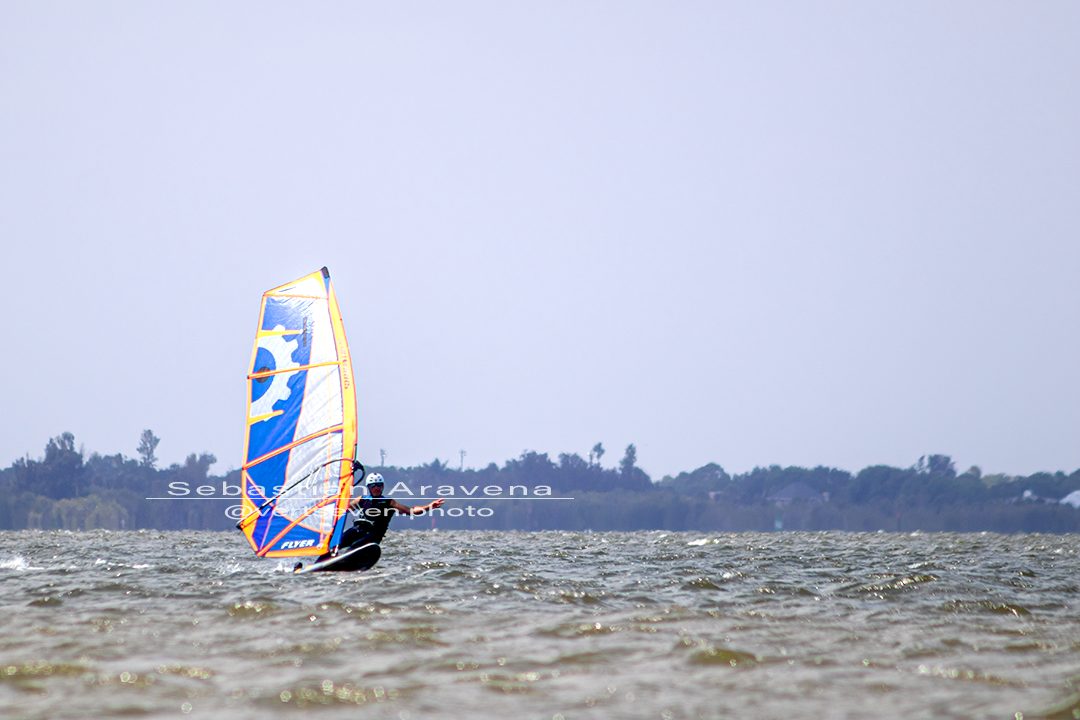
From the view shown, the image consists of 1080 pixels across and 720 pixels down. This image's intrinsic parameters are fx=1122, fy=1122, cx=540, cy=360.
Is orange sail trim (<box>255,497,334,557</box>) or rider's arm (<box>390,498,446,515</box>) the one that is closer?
rider's arm (<box>390,498,446,515</box>)

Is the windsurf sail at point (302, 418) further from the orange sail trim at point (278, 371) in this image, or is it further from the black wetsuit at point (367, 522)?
the black wetsuit at point (367, 522)

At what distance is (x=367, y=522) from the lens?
21.7 m

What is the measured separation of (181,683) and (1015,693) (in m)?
7.05

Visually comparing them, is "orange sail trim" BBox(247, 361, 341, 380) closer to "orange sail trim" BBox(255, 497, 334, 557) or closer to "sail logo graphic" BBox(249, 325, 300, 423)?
"sail logo graphic" BBox(249, 325, 300, 423)

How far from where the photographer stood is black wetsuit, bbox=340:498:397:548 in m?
21.6

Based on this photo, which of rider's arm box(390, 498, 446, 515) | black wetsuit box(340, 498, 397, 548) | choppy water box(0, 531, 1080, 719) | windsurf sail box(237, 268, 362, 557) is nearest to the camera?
choppy water box(0, 531, 1080, 719)

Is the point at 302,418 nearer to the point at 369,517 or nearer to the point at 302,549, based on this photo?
the point at 369,517

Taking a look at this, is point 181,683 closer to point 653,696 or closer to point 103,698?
point 103,698

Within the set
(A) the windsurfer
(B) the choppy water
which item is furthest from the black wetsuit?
(B) the choppy water

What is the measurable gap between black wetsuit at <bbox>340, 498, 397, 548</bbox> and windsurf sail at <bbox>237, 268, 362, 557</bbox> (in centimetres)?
34

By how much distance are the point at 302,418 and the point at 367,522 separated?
238cm

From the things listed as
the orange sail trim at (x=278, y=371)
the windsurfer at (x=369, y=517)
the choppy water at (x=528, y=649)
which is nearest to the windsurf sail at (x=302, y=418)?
the orange sail trim at (x=278, y=371)

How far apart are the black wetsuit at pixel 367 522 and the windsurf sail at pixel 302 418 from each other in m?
0.34

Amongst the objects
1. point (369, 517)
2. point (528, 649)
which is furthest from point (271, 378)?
point (528, 649)
